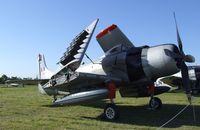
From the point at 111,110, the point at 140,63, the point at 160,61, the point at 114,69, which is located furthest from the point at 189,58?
the point at 111,110

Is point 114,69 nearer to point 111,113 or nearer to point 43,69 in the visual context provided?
point 111,113

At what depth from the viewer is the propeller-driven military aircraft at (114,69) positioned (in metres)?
10.0

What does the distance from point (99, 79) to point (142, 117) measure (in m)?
2.07

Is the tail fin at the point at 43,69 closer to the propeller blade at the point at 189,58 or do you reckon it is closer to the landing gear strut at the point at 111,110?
the landing gear strut at the point at 111,110

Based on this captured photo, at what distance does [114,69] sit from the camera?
36.2 ft

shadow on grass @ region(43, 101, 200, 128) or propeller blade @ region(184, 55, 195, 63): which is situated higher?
propeller blade @ region(184, 55, 195, 63)

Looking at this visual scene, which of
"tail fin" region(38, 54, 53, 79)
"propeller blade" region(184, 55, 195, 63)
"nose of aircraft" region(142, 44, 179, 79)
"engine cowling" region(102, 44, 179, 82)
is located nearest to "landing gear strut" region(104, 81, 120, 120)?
"engine cowling" region(102, 44, 179, 82)

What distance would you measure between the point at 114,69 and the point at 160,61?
190 cm

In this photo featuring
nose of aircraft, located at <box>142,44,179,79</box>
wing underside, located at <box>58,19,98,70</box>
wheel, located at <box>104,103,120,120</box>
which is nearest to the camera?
nose of aircraft, located at <box>142,44,179,79</box>

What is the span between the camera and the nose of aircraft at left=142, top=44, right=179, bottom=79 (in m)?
9.77

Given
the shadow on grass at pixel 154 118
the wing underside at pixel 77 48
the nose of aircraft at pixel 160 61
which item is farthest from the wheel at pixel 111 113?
the wing underside at pixel 77 48

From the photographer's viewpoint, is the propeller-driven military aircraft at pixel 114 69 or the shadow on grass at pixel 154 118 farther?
the propeller-driven military aircraft at pixel 114 69

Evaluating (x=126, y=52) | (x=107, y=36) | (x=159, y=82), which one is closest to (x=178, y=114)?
(x=126, y=52)

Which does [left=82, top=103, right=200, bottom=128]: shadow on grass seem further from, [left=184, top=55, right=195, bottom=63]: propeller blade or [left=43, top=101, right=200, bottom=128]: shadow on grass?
[left=184, top=55, right=195, bottom=63]: propeller blade
